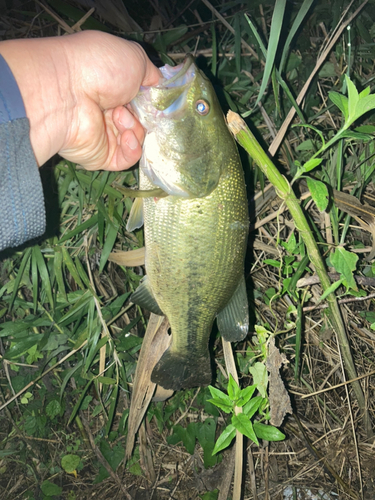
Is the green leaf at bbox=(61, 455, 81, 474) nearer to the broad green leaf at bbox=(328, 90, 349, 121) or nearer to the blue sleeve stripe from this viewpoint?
the blue sleeve stripe

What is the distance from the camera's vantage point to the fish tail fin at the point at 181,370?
2.35m

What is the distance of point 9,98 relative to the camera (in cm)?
164

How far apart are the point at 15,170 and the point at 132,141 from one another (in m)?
0.77

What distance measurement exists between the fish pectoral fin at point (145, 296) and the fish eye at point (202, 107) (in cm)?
96

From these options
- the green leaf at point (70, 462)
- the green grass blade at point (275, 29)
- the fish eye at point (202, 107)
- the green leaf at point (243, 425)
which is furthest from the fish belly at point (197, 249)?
the green leaf at point (70, 462)

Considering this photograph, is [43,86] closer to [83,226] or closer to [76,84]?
[76,84]

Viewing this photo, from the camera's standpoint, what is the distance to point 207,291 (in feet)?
6.98

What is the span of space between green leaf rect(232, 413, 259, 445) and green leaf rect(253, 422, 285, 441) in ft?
0.57

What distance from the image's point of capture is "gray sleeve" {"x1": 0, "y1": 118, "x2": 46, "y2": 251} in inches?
64.3

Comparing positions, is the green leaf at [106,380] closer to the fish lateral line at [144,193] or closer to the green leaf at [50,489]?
the green leaf at [50,489]

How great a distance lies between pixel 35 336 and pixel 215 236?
1.87m

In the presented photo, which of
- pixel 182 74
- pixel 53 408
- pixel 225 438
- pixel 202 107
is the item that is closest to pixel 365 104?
pixel 202 107

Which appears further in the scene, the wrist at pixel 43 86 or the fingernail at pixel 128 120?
the fingernail at pixel 128 120

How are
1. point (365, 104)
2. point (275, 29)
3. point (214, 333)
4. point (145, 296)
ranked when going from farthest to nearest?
point (214, 333), point (145, 296), point (365, 104), point (275, 29)
